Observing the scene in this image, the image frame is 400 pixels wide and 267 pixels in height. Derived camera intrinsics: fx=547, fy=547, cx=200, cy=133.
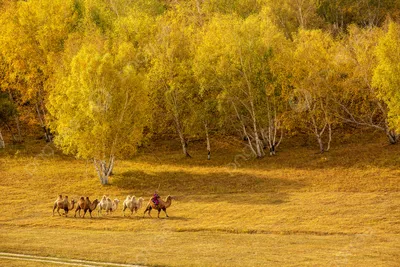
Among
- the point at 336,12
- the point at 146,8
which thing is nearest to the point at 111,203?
the point at 146,8

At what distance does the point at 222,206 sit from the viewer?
143 feet

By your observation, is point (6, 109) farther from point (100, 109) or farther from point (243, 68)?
point (243, 68)

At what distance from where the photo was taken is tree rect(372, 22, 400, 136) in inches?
2132

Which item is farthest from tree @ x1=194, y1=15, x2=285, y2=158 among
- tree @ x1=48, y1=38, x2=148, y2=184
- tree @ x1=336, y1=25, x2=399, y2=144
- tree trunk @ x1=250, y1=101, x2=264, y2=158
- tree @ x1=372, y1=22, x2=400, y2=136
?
tree @ x1=372, y1=22, x2=400, y2=136

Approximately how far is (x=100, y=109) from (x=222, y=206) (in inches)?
677

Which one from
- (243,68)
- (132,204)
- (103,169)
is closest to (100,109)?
(103,169)

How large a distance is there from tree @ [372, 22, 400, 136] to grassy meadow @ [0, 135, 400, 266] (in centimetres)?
Result: 522

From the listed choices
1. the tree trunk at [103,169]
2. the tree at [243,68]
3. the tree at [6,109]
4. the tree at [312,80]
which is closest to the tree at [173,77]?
the tree at [243,68]

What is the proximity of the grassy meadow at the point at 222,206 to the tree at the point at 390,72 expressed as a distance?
17.1 feet

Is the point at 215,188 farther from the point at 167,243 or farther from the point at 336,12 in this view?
the point at 336,12

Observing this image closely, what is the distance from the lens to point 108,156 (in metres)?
53.9

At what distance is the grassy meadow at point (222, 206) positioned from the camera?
2622 centimetres

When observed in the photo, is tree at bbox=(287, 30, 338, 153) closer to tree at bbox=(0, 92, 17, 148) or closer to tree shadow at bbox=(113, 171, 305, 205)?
tree shadow at bbox=(113, 171, 305, 205)

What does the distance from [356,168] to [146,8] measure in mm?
51237
